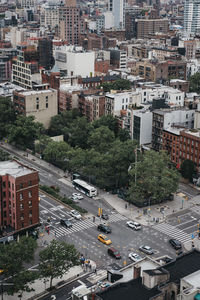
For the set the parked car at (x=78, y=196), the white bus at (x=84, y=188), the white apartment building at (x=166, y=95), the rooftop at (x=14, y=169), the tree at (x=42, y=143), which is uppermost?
the white apartment building at (x=166, y=95)

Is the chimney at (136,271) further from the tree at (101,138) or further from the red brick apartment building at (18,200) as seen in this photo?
the tree at (101,138)

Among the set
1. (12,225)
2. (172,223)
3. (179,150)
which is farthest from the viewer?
(179,150)

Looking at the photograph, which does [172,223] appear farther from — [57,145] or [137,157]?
[57,145]

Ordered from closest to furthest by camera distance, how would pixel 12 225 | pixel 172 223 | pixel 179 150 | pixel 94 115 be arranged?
1. pixel 12 225
2. pixel 172 223
3. pixel 179 150
4. pixel 94 115

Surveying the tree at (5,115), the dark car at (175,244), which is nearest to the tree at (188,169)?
the dark car at (175,244)

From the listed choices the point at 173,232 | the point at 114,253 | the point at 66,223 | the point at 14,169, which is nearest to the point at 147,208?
the point at 173,232

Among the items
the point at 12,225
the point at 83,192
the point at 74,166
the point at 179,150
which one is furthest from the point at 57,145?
the point at 12,225
